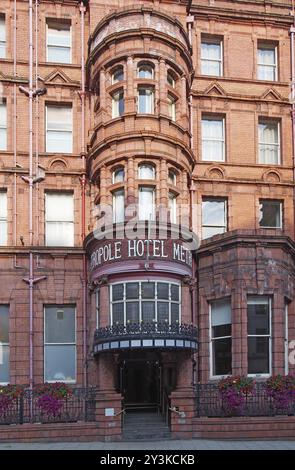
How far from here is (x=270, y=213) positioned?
2681cm

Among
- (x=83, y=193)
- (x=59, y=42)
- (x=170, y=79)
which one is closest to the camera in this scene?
(x=170, y=79)

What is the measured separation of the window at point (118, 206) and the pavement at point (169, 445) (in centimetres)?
743

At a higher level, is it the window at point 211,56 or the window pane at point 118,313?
the window at point 211,56

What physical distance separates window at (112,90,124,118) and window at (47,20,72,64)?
11.2 feet

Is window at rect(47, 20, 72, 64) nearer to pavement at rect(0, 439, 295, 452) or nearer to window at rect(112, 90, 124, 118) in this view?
window at rect(112, 90, 124, 118)

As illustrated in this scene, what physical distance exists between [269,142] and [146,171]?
6705 mm

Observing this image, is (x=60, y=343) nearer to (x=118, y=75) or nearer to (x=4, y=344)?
(x=4, y=344)

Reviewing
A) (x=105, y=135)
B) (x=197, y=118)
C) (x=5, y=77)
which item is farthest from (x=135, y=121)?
(x=5, y=77)

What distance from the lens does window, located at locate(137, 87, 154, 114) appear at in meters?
23.8

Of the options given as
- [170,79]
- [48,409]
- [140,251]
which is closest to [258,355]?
[140,251]

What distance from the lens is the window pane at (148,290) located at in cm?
2155

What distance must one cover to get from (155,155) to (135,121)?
4.57 ft

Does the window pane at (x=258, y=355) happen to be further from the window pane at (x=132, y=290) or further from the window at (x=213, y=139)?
the window at (x=213, y=139)

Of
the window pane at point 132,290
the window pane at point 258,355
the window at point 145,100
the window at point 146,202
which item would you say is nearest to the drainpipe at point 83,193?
the window at point 145,100
